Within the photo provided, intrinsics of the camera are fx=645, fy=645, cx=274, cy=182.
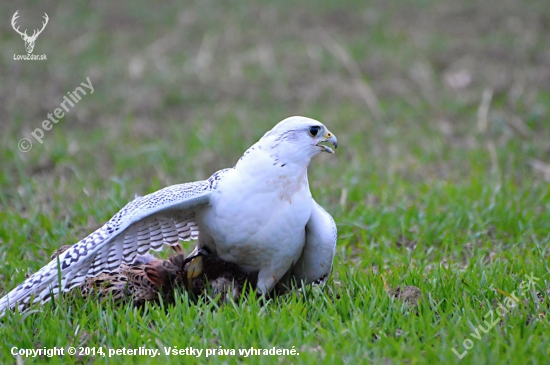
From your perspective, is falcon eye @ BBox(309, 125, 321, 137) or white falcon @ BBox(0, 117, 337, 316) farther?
falcon eye @ BBox(309, 125, 321, 137)

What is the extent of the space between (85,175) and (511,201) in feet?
14.1

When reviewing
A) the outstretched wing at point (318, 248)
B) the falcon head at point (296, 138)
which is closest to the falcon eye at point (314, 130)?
the falcon head at point (296, 138)

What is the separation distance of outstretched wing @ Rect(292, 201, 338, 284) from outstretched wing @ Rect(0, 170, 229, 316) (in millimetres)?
658

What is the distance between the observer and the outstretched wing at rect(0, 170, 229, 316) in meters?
3.65

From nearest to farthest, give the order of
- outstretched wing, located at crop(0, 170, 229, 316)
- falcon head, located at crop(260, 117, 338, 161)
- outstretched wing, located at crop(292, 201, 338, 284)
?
1. outstretched wing, located at crop(0, 170, 229, 316)
2. falcon head, located at crop(260, 117, 338, 161)
3. outstretched wing, located at crop(292, 201, 338, 284)

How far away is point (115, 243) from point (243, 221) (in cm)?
79

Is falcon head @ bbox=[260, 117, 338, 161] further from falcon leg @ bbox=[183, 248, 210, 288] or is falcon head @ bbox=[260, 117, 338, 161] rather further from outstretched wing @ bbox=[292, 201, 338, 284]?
falcon leg @ bbox=[183, 248, 210, 288]

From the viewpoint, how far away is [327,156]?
25.5ft

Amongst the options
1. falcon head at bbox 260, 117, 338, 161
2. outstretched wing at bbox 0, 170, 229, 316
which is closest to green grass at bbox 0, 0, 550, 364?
outstretched wing at bbox 0, 170, 229, 316

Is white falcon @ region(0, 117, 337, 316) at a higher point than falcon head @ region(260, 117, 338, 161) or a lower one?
lower

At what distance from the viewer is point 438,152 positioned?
7660 millimetres

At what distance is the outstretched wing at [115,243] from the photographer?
3646 mm

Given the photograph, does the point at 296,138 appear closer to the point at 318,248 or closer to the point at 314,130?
the point at 314,130

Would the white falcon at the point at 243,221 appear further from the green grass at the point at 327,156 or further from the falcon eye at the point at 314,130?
the green grass at the point at 327,156
